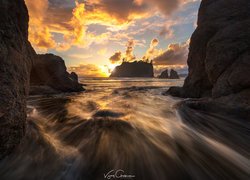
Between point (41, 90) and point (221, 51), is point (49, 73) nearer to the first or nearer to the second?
point (41, 90)

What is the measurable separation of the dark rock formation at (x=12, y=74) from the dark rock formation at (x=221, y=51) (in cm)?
983

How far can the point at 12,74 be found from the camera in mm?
3717

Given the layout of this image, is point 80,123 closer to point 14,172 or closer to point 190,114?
point 14,172

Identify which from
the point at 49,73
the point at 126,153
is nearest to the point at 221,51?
the point at 126,153

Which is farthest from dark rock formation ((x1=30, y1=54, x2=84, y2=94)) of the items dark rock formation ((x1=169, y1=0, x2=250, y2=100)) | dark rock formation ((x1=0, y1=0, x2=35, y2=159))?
dark rock formation ((x1=0, y1=0, x2=35, y2=159))

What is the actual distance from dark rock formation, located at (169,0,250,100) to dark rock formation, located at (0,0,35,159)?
9831mm

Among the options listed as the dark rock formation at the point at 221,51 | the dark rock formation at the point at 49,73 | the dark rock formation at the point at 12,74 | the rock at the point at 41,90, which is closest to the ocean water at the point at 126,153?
the dark rock formation at the point at 12,74

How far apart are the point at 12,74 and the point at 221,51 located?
1243 centimetres

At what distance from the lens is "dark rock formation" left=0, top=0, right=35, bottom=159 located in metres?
3.31
